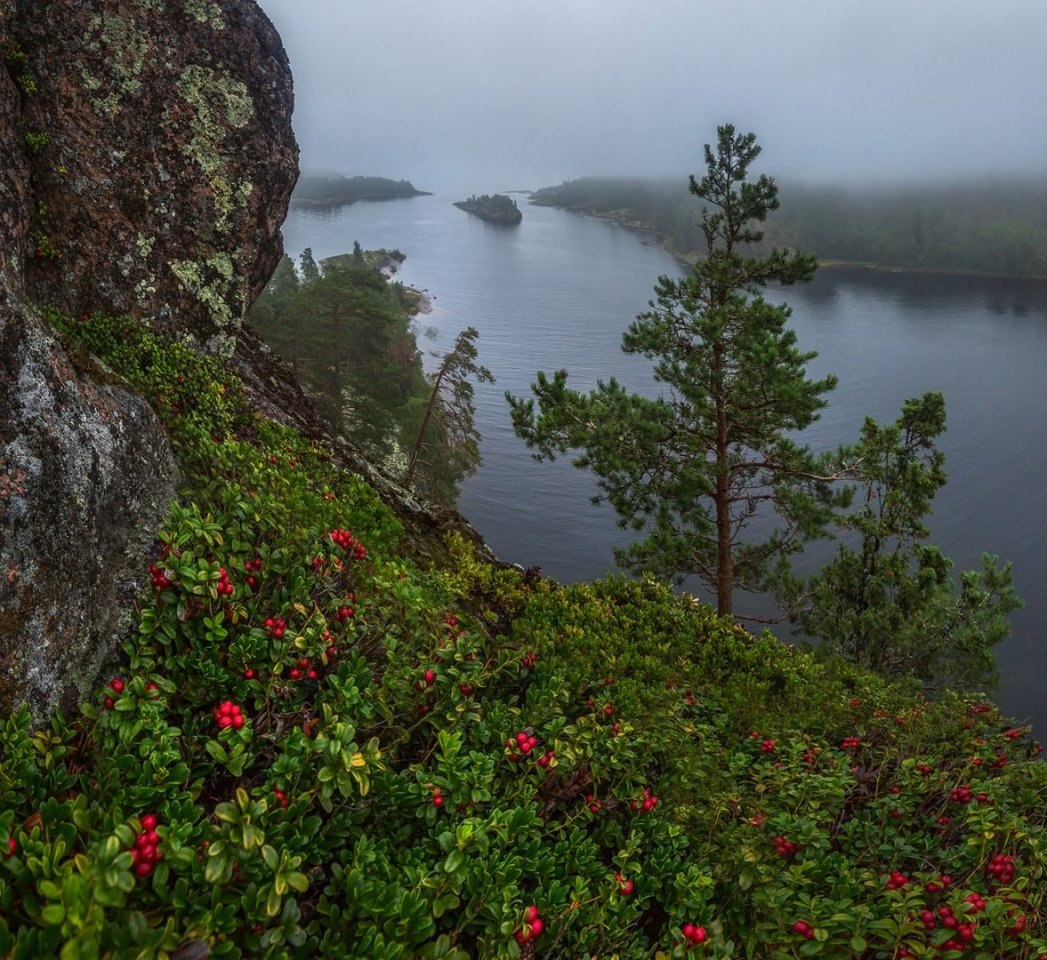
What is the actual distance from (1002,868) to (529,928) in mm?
2595

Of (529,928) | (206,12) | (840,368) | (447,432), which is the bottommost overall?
(447,432)

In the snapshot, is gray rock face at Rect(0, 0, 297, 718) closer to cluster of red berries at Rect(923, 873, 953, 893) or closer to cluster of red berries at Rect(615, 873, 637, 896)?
cluster of red berries at Rect(615, 873, 637, 896)

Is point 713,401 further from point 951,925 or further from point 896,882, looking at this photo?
point 951,925

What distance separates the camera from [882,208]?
646 ft

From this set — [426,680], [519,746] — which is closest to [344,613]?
[426,680]

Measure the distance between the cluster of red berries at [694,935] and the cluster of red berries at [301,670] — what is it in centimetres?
245

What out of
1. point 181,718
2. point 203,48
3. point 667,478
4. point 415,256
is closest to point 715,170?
point 667,478

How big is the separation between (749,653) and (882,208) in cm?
22590

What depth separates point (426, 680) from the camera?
4.49 metres

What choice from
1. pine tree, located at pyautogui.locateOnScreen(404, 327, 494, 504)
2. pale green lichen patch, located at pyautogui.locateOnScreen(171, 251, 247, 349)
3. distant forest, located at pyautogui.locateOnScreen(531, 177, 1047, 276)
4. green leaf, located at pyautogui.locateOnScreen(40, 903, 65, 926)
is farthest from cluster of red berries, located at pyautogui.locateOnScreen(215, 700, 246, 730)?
distant forest, located at pyautogui.locateOnScreen(531, 177, 1047, 276)

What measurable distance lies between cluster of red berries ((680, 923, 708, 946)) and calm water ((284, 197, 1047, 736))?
3350 centimetres

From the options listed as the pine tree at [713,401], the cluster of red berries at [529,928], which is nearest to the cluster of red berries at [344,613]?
the cluster of red berries at [529,928]

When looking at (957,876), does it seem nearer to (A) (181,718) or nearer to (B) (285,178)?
(A) (181,718)

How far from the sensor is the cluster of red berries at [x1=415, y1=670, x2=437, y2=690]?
4.45m
